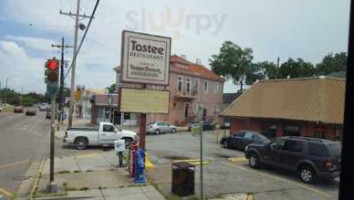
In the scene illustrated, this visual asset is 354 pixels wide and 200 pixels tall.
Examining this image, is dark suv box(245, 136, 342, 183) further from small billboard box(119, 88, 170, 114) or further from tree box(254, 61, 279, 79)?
tree box(254, 61, 279, 79)

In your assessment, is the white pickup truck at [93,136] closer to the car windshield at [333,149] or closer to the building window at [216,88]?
the car windshield at [333,149]

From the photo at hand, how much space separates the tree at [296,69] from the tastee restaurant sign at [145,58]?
55233 mm

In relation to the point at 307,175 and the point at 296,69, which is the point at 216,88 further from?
the point at 307,175

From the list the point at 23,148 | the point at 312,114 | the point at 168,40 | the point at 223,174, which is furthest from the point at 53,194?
the point at 312,114

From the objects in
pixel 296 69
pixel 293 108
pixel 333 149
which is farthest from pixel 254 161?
pixel 296 69

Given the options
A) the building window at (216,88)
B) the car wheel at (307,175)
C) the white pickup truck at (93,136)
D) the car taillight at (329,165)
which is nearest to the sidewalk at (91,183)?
the car wheel at (307,175)

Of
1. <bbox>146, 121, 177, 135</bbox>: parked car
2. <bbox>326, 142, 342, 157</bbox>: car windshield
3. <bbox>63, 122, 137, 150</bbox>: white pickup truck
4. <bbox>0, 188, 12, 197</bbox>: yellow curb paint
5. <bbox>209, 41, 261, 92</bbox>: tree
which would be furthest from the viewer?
<bbox>209, 41, 261, 92</bbox>: tree

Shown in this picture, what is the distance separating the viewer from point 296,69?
238ft

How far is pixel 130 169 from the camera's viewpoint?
17.8 meters

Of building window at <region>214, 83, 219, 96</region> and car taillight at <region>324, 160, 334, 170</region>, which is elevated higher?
building window at <region>214, 83, 219, 96</region>

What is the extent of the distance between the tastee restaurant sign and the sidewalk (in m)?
4.11

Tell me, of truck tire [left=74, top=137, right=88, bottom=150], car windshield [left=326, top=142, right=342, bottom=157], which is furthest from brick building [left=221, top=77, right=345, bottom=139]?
truck tire [left=74, top=137, right=88, bottom=150]

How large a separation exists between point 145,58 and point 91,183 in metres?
6.54

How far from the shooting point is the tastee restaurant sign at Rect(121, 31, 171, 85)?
64.1 feet
